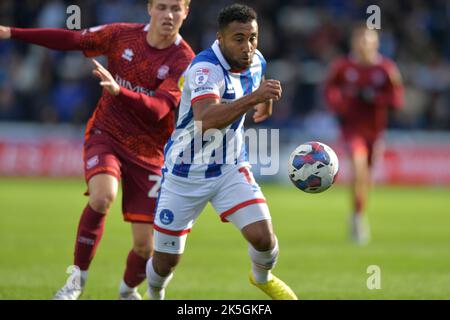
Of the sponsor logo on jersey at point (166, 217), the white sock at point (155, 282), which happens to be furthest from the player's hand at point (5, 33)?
the white sock at point (155, 282)

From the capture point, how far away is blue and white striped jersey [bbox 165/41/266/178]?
6773 mm

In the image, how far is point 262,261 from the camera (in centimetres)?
692

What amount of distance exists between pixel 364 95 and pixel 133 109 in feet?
22.8

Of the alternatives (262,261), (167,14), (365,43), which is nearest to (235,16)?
(167,14)

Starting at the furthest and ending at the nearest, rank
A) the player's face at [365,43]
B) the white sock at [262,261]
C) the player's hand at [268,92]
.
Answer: the player's face at [365,43] < the white sock at [262,261] < the player's hand at [268,92]

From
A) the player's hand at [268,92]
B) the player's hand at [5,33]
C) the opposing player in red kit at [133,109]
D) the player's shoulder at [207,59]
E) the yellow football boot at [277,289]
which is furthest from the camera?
the opposing player in red kit at [133,109]

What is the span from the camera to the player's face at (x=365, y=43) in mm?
13466

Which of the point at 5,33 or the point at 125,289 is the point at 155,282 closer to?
the point at 125,289

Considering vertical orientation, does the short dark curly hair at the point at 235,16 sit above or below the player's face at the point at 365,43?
below

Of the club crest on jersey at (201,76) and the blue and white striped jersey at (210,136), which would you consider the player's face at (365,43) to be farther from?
the club crest on jersey at (201,76)

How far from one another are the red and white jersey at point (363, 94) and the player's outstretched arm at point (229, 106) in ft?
23.9

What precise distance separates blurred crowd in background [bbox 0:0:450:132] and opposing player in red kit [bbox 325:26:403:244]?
8403 mm
